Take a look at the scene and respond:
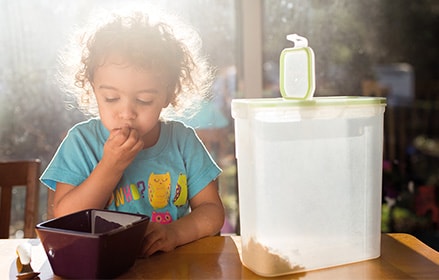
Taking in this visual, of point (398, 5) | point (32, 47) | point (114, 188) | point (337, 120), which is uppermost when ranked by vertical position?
point (398, 5)

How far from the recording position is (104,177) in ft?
3.57

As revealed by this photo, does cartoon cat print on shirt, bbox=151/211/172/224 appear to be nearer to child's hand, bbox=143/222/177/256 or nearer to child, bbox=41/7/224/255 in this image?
child, bbox=41/7/224/255

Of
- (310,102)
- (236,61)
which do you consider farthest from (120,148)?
(236,61)

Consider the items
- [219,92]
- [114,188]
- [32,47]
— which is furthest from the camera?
[219,92]

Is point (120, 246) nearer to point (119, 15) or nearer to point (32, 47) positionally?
point (119, 15)

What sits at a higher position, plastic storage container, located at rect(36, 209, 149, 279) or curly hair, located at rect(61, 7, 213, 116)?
curly hair, located at rect(61, 7, 213, 116)

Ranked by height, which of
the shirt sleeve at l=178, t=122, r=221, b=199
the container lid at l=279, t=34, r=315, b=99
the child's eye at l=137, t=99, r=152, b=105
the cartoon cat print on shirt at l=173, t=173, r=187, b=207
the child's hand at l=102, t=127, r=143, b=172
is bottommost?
the cartoon cat print on shirt at l=173, t=173, r=187, b=207

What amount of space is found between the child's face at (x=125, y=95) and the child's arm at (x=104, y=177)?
5 centimetres

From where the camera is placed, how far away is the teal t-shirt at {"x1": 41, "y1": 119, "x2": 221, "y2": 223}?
3.88ft

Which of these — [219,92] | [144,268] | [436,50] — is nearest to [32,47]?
[219,92]

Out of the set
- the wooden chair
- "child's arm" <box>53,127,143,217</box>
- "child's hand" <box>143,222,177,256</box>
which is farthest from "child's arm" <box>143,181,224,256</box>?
the wooden chair

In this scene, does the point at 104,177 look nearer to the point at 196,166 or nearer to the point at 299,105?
the point at 196,166

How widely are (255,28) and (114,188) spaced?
4.72ft

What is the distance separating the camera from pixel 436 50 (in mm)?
3197
